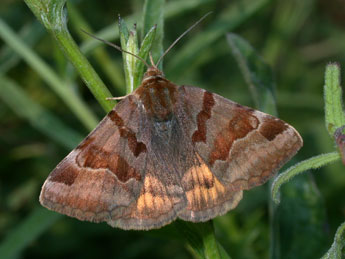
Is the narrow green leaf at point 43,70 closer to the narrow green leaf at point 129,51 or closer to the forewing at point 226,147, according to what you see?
the forewing at point 226,147

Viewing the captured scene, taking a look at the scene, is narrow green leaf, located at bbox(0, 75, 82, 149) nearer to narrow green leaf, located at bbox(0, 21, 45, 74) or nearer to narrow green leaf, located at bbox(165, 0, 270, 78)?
narrow green leaf, located at bbox(0, 21, 45, 74)

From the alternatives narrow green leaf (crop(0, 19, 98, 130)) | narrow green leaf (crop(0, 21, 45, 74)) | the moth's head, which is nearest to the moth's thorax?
the moth's head

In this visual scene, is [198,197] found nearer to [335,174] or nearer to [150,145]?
[150,145]

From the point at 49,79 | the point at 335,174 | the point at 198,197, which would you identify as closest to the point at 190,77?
the point at 335,174

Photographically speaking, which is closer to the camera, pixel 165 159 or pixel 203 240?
pixel 203 240

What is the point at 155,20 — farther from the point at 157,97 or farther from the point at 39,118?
the point at 39,118

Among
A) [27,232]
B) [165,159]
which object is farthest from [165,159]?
Answer: [27,232]

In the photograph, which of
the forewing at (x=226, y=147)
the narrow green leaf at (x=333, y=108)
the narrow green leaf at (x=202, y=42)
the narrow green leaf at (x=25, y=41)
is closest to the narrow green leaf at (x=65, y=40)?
the forewing at (x=226, y=147)
